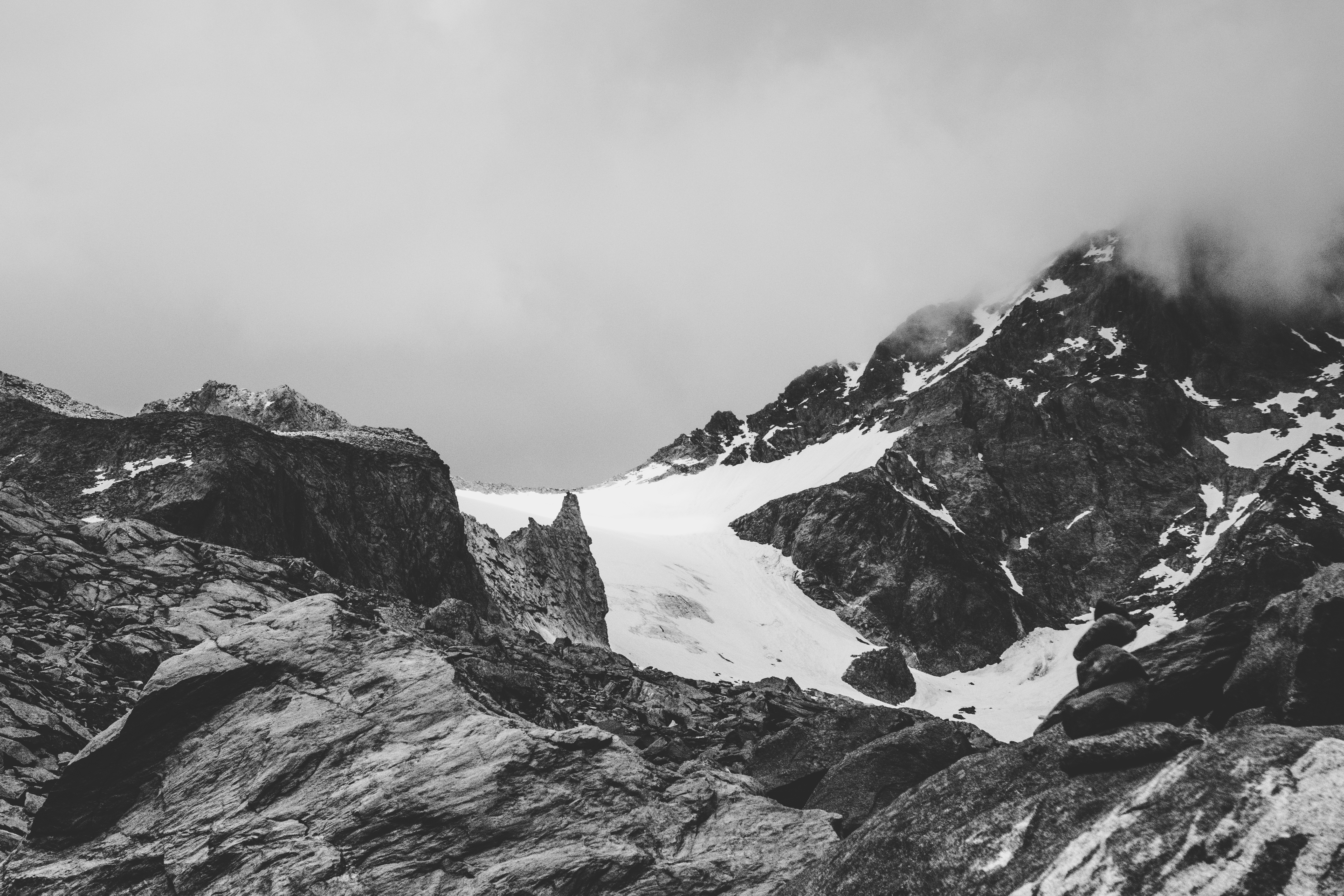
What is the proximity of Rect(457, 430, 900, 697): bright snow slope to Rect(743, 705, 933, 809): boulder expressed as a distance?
3827 cm

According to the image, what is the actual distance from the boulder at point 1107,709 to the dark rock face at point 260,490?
31.8m

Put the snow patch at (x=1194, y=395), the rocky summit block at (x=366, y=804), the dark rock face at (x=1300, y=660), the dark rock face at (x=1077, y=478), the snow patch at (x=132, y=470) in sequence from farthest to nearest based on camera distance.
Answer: the snow patch at (x=1194, y=395) → the dark rock face at (x=1077, y=478) → the snow patch at (x=132, y=470) → the rocky summit block at (x=366, y=804) → the dark rock face at (x=1300, y=660)

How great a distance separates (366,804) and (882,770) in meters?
8.48

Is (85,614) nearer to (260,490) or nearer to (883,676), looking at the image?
(260,490)

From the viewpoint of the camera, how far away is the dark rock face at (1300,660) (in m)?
8.06

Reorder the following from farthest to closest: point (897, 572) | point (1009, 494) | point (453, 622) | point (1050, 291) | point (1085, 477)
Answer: point (1050, 291) < point (1009, 494) < point (1085, 477) < point (897, 572) < point (453, 622)

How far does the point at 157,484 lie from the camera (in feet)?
116

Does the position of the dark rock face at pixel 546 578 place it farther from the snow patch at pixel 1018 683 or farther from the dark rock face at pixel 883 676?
the snow patch at pixel 1018 683

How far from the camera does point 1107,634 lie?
38.0 ft

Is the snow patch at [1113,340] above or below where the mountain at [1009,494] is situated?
above

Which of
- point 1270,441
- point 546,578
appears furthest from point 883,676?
point 1270,441

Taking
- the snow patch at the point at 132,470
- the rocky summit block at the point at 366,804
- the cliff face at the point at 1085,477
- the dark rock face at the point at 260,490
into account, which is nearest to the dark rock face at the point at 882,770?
the rocky summit block at the point at 366,804

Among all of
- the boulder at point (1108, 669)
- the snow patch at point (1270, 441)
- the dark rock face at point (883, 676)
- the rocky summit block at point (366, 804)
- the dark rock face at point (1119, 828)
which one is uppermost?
the rocky summit block at point (366, 804)

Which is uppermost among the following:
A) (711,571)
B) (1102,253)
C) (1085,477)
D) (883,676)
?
(1102,253)
